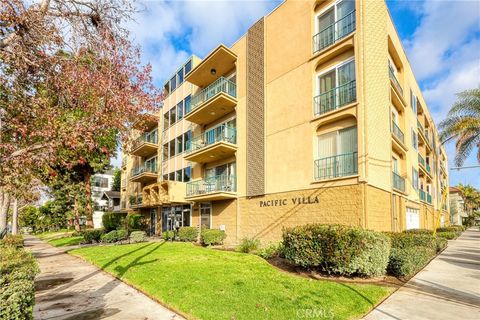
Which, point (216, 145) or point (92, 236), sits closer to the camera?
point (216, 145)

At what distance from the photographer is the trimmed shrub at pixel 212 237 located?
65.1 feet

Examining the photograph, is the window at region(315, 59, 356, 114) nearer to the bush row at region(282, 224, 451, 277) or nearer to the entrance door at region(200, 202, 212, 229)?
the bush row at region(282, 224, 451, 277)

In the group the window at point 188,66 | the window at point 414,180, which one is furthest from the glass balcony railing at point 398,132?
the window at point 188,66

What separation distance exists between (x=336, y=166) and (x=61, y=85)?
12240 mm

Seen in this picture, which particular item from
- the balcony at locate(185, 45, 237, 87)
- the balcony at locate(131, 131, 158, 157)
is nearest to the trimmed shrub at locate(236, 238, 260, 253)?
the balcony at locate(185, 45, 237, 87)

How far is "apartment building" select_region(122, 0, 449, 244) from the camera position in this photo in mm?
14422

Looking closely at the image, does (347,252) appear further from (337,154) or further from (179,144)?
(179,144)

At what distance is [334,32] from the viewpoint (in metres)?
15.9

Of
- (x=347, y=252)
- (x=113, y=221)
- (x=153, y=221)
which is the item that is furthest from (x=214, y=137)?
(x=113, y=221)

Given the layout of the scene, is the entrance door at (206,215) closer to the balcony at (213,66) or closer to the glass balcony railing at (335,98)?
the balcony at (213,66)

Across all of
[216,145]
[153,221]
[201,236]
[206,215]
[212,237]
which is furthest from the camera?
[153,221]

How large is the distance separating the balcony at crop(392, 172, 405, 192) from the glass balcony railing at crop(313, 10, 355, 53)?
8479 mm

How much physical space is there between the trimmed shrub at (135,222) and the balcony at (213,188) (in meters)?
10.6

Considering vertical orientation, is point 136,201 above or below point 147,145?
below
